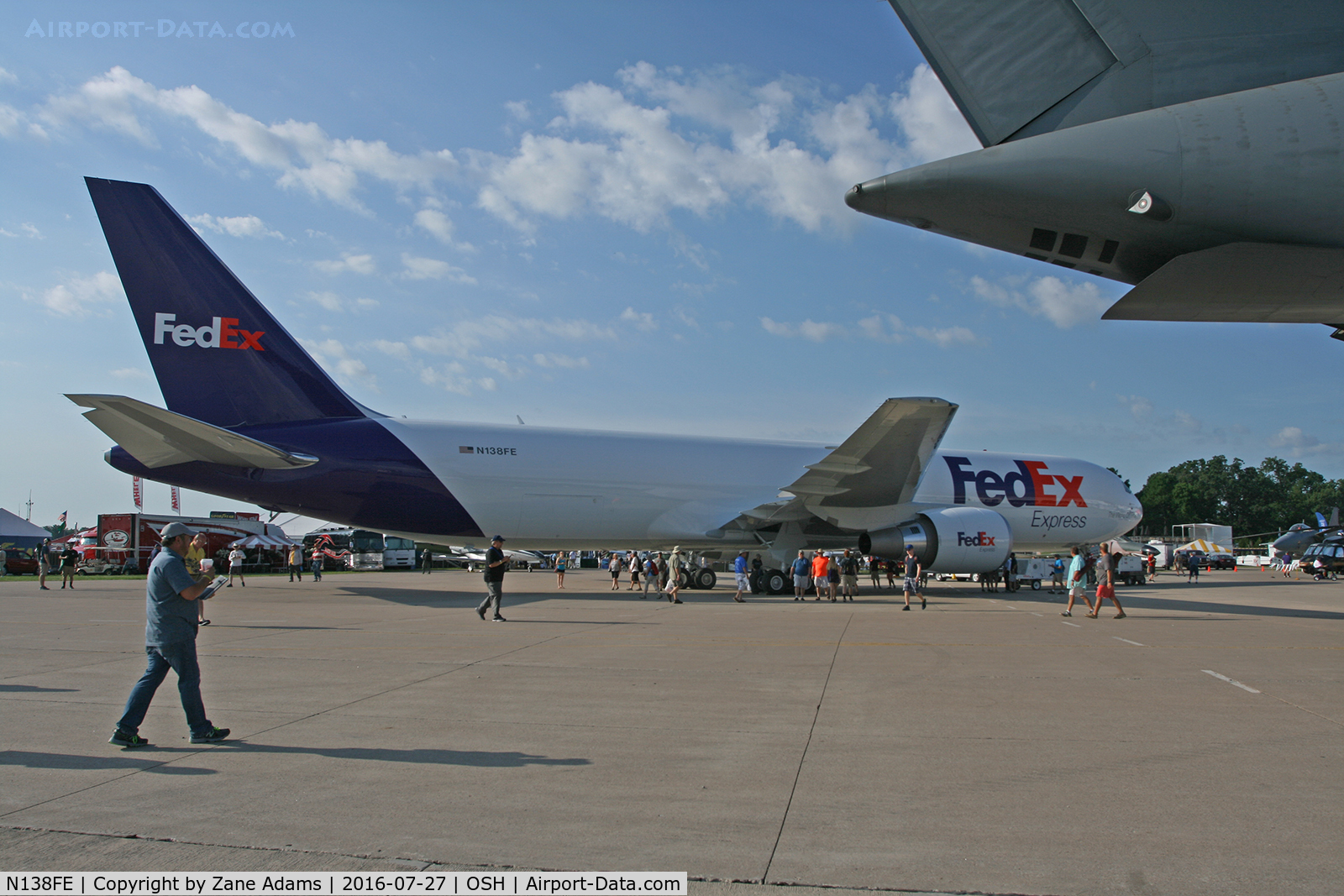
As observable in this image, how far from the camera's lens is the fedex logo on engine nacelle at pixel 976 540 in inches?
760

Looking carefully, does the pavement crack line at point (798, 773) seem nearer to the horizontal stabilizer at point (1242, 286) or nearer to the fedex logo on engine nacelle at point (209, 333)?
the horizontal stabilizer at point (1242, 286)

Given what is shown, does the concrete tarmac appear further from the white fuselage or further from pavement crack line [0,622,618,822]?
the white fuselage

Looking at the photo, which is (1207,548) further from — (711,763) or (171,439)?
(711,763)

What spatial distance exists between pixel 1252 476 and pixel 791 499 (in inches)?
4952

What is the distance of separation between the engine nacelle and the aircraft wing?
753 millimetres

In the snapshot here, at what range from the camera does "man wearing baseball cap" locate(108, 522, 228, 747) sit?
490 cm

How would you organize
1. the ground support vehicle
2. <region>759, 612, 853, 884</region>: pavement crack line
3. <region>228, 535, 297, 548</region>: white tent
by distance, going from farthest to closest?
<region>228, 535, 297, 548</region>: white tent, the ground support vehicle, <region>759, 612, 853, 884</region>: pavement crack line

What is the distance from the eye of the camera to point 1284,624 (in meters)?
13.4

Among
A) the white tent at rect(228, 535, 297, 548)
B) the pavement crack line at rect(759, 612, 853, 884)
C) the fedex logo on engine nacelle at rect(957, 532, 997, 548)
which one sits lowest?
the white tent at rect(228, 535, 297, 548)

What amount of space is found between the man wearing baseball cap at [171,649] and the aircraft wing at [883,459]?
44.1 ft

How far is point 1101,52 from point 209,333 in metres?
17.8

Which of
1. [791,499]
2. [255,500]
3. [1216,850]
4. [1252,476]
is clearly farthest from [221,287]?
[1252,476]

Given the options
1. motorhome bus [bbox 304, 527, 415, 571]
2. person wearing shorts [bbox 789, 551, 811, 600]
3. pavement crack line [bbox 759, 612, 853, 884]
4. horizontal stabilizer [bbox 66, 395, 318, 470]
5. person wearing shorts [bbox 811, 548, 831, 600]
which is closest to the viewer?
pavement crack line [bbox 759, 612, 853, 884]

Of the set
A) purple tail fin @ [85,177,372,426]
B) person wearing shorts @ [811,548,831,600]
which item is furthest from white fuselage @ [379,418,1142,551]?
purple tail fin @ [85,177,372,426]
